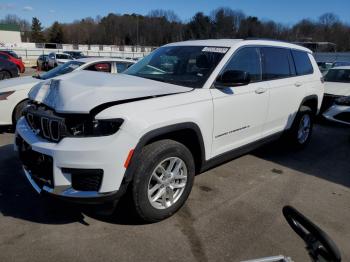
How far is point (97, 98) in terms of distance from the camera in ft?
10.2

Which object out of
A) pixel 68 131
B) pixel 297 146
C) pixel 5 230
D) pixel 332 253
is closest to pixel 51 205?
pixel 5 230

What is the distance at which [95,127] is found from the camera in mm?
3002

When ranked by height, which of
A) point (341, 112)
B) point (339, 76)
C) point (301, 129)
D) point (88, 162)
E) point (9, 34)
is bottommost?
Answer: point (301, 129)

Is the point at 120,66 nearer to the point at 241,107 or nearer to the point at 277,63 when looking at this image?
the point at 277,63

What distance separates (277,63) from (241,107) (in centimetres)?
132

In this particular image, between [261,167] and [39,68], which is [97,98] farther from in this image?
[39,68]

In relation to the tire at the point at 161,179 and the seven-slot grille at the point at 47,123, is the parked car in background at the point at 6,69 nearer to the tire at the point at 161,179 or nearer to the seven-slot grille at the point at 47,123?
the seven-slot grille at the point at 47,123

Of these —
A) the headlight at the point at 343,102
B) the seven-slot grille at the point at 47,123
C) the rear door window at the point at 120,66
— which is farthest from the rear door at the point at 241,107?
the rear door window at the point at 120,66

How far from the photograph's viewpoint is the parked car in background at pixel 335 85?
339 inches

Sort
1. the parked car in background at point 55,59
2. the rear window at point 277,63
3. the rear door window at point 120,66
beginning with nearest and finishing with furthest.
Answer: the rear window at point 277,63
the rear door window at point 120,66
the parked car in background at point 55,59

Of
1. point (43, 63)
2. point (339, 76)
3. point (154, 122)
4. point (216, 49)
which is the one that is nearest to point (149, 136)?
point (154, 122)

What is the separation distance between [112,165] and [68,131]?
54 centimetres

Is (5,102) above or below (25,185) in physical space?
above

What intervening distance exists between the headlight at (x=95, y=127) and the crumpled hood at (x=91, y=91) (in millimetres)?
125
